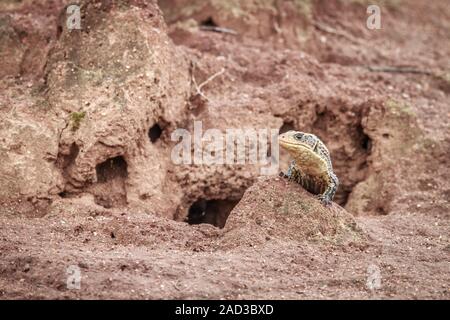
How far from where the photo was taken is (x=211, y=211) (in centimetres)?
993

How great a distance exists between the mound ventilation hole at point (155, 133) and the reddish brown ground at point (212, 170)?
0.32ft

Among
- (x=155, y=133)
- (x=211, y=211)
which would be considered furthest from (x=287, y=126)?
(x=155, y=133)

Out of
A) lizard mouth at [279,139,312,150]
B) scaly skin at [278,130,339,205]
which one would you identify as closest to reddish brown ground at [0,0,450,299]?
scaly skin at [278,130,339,205]

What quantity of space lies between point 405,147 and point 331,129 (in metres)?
1.02

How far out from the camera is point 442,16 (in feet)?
48.5

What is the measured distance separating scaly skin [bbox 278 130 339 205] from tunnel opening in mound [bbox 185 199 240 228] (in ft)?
6.06

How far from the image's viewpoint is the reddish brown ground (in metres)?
6.80

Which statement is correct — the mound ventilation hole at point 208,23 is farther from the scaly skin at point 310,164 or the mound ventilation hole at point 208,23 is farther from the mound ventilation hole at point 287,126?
the scaly skin at point 310,164

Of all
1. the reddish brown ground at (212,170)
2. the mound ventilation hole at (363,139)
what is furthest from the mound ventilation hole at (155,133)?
the mound ventilation hole at (363,139)
